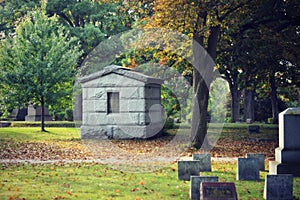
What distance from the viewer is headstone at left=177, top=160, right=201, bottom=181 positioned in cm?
1327

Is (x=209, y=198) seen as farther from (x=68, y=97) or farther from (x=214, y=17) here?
(x=68, y=97)

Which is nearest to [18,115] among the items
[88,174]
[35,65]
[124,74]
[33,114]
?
[33,114]

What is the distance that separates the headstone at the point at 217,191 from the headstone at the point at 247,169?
11.8ft

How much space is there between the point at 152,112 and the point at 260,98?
22.8m

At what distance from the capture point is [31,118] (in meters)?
45.5

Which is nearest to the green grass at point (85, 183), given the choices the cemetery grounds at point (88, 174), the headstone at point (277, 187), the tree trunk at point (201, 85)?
the cemetery grounds at point (88, 174)

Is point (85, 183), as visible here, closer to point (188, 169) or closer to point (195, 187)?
point (188, 169)

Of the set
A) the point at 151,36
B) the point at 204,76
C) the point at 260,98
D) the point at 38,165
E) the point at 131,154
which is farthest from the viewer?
the point at 260,98

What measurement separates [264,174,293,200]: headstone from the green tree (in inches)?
881

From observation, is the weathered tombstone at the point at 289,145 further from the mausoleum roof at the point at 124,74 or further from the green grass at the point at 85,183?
the mausoleum roof at the point at 124,74

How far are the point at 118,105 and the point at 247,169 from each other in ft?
47.5

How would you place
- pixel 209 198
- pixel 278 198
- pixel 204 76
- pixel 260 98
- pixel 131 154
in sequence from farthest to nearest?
1. pixel 260 98
2. pixel 204 76
3. pixel 131 154
4. pixel 278 198
5. pixel 209 198

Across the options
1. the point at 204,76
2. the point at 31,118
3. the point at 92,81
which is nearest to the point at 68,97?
the point at 92,81

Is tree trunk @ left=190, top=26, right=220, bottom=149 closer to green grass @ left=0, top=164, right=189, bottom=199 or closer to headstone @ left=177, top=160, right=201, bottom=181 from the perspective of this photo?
green grass @ left=0, top=164, right=189, bottom=199
